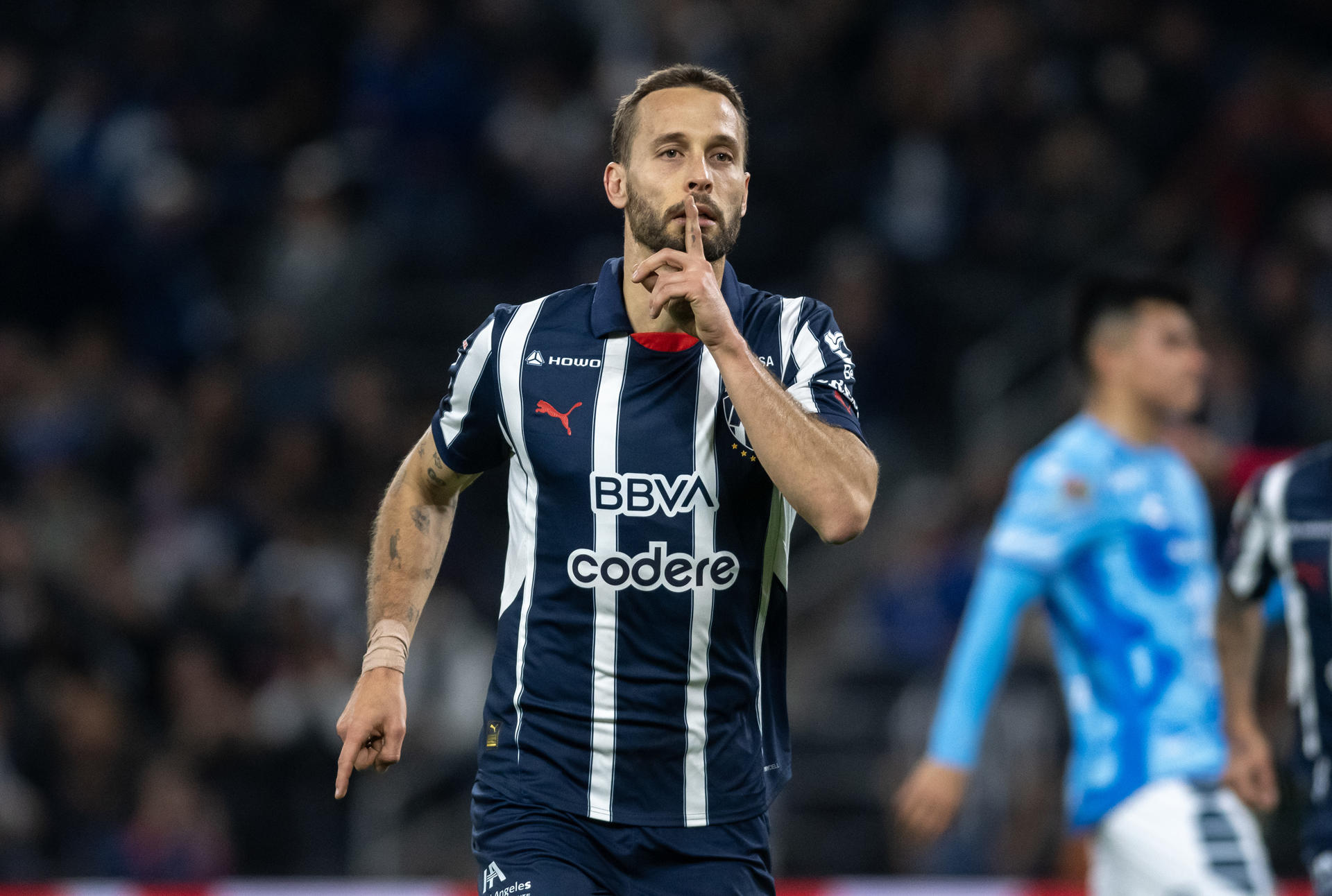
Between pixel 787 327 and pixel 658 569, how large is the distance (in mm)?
565

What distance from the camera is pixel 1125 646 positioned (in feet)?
14.9

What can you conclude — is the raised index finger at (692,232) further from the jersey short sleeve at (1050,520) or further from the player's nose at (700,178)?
the jersey short sleeve at (1050,520)

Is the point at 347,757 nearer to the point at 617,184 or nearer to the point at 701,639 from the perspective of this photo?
the point at 701,639

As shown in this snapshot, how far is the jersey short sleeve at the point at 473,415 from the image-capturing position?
10.9 feet

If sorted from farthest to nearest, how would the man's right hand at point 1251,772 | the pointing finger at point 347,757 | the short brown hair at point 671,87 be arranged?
the man's right hand at point 1251,772
the short brown hair at point 671,87
the pointing finger at point 347,757

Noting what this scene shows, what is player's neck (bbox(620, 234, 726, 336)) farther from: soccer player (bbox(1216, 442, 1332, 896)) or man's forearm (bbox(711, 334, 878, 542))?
soccer player (bbox(1216, 442, 1332, 896))

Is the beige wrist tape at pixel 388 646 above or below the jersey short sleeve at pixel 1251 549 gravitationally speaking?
below

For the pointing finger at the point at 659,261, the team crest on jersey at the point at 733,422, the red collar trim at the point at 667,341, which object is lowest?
the team crest on jersey at the point at 733,422

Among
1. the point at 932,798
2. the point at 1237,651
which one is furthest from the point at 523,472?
the point at 1237,651

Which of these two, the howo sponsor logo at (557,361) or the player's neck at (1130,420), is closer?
the howo sponsor logo at (557,361)

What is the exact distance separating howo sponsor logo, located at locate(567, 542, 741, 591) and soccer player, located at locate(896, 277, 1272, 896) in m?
1.69

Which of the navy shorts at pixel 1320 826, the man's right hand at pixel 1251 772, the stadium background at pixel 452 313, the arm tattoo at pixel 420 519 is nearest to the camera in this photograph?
the arm tattoo at pixel 420 519

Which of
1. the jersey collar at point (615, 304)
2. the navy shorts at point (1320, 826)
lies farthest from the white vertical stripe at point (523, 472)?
the navy shorts at point (1320, 826)

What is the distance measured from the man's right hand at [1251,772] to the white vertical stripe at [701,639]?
7.47 feet
